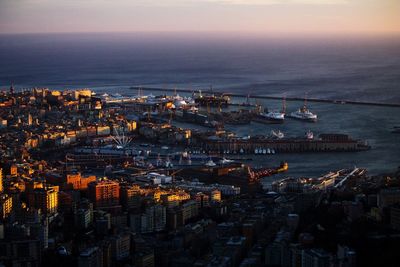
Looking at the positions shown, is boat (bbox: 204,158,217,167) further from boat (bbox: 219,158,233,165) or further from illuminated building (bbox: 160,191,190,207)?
illuminated building (bbox: 160,191,190,207)

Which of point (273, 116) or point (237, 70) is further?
point (237, 70)

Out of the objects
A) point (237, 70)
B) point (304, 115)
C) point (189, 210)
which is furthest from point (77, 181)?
point (237, 70)

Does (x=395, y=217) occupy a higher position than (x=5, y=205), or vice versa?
(x=395, y=217)

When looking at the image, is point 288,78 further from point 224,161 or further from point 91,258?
point 91,258

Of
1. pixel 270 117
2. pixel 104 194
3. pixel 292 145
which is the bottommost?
pixel 104 194

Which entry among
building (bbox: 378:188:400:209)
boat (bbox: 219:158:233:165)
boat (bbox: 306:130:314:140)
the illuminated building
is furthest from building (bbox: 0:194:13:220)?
boat (bbox: 306:130:314:140)

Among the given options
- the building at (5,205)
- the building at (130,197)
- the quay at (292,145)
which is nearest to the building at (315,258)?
the building at (130,197)

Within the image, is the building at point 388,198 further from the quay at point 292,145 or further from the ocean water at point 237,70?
the ocean water at point 237,70
